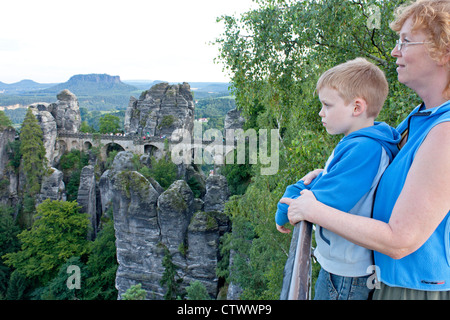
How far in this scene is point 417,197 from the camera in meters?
1.20

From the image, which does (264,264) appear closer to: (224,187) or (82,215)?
(224,187)

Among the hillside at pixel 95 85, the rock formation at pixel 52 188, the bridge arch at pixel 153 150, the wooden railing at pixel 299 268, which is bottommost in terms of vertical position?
the rock formation at pixel 52 188

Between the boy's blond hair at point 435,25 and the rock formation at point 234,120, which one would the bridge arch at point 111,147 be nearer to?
the rock formation at point 234,120

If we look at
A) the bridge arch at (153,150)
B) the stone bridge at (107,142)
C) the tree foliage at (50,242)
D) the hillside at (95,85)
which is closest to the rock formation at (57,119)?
the stone bridge at (107,142)

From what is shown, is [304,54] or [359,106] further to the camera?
[304,54]

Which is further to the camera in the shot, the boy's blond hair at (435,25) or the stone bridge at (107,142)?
the stone bridge at (107,142)

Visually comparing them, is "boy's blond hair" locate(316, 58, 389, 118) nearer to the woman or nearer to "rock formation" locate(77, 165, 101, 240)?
the woman

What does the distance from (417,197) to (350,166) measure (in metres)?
0.35

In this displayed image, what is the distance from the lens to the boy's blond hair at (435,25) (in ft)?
4.62

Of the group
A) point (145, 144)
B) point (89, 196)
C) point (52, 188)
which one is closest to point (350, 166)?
point (89, 196)

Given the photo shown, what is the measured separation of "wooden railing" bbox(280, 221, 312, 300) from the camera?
1.27 metres

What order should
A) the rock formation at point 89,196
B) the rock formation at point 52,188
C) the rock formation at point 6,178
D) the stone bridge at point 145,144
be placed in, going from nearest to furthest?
the rock formation at point 89,196 → the rock formation at point 52,188 → the rock formation at point 6,178 → the stone bridge at point 145,144

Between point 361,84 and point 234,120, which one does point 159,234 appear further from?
point 361,84
